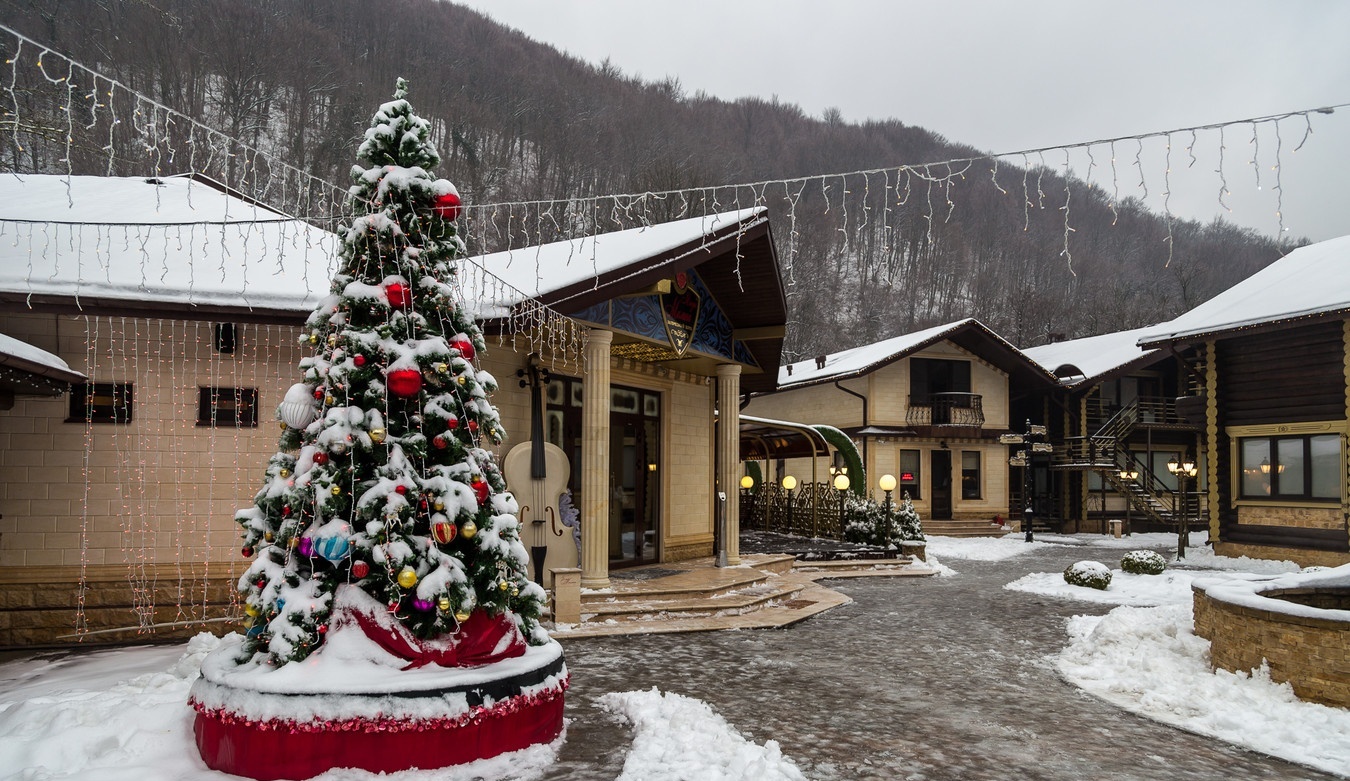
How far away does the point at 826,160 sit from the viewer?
54.3 meters

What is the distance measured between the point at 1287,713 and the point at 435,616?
254 inches

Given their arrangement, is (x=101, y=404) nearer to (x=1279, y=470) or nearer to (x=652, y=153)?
(x=1279, y=470)

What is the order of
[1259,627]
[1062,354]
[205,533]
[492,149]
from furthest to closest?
[492,149]
[1062,354]
[205,533]
[1259,627]

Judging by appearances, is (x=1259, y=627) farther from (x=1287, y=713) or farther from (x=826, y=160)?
(x=826, y=160)

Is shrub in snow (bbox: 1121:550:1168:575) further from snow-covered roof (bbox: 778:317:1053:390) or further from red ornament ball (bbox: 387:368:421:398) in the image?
red ornament ball (bbox: 387:368:421:398)

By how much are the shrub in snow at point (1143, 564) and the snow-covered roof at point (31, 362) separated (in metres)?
16.9

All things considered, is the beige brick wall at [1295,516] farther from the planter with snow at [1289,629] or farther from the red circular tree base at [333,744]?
the red circular tree base at [333,744]

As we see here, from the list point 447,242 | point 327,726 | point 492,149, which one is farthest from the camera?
point 492,149

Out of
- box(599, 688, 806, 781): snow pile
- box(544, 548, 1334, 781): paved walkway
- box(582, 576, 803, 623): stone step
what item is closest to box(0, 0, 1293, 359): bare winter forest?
box(582, 576, 803, 623): stone step

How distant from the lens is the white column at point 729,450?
1455 centimetres

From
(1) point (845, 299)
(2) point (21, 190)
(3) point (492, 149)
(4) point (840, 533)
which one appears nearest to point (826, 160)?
(1) point (845, 299)

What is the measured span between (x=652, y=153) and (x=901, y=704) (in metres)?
40.2

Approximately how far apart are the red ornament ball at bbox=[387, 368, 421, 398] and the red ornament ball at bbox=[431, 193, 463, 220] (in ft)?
4.13

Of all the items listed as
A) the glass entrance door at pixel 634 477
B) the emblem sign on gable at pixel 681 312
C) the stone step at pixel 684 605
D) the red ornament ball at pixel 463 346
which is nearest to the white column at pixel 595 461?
the stone step at pixel 684 605
